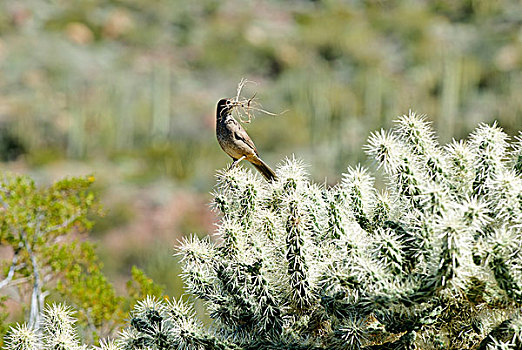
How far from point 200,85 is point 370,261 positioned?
23.9 metres

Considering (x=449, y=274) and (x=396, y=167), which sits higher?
(x=396, y=167)

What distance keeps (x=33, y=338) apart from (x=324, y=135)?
15205mm

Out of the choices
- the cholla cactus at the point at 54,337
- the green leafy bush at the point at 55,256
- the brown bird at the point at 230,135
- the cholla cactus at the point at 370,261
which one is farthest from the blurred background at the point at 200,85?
the cholla cactus at the point at 370,261

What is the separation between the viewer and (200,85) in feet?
85.7

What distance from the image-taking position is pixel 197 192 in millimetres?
15234

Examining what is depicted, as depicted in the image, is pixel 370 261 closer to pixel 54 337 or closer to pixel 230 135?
pixel 230 135

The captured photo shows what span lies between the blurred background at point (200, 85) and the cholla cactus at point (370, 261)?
13.7 ft

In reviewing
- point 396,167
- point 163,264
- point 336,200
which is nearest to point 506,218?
point 396,167

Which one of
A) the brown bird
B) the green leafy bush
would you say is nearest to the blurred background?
the green leafy bush

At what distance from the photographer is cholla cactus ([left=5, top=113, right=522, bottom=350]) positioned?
266 cm

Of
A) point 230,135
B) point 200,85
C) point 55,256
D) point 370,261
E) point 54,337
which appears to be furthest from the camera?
point 200,85

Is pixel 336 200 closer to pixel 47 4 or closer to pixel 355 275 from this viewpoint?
pixel 355 275

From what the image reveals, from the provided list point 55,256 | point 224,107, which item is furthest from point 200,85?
point 224,107

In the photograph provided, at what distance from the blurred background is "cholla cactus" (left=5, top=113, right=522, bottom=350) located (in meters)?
4.18
